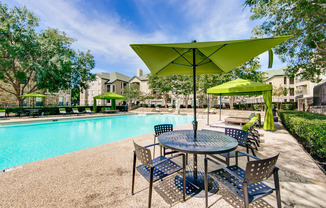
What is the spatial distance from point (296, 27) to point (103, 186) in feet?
35.3

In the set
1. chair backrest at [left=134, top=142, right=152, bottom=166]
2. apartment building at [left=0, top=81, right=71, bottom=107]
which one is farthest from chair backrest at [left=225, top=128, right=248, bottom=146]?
apartment building at [left=0, top=81, right=71, bottom=107]

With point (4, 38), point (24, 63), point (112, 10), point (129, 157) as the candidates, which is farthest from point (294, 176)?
point (4, 38)

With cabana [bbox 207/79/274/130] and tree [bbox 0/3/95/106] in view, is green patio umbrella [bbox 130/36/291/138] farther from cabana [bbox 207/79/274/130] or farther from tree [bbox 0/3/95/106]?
tree [bbox 0/3/95/106]

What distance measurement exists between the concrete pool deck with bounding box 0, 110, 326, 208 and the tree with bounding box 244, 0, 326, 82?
256 inches

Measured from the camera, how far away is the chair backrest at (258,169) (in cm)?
147

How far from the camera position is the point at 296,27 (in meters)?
7.05

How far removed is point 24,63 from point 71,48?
6255mm

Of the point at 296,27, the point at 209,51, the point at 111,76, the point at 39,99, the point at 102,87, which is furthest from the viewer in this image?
the point at 111,76

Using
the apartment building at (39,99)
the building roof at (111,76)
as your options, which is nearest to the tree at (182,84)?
the building roof at (111,76)

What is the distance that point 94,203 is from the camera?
2.08m

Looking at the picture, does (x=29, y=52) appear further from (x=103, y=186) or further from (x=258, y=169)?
(x=258, y=169)

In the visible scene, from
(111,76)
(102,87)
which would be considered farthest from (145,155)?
(111,76)

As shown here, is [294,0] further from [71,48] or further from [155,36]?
[71,48]

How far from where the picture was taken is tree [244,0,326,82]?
6082mm
